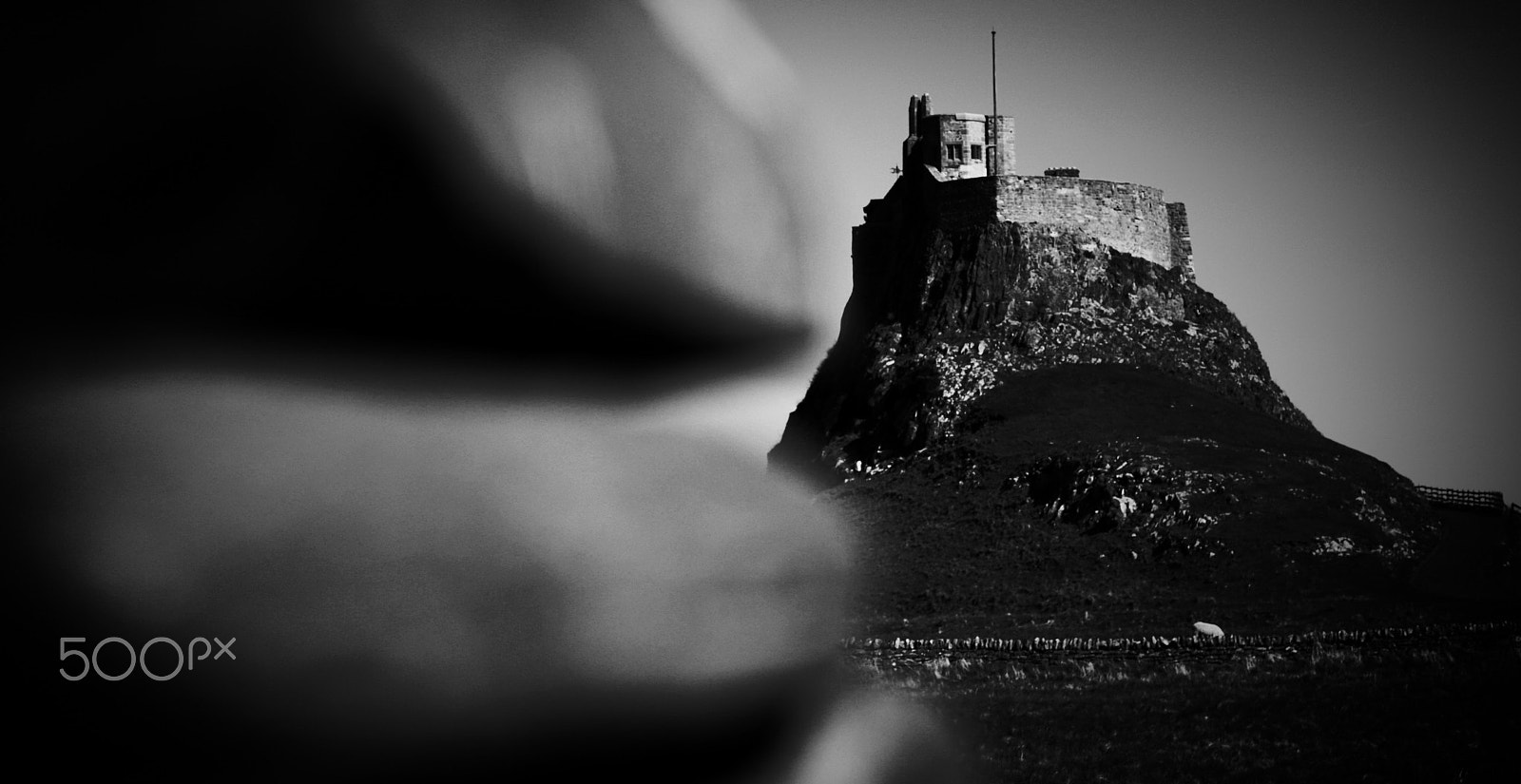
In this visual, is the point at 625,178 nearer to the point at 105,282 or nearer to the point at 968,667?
the point at 105,282

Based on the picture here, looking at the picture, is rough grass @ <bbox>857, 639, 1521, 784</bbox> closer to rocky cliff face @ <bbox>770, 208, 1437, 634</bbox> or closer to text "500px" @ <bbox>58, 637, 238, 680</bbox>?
rocky cliff face @ <bbox>770, 208, 1437, 634</bbox>

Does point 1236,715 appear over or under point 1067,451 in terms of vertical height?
under

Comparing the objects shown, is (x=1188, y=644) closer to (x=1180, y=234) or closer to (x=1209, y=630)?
(x=1209, y=630)

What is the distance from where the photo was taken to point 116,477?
2295 mm

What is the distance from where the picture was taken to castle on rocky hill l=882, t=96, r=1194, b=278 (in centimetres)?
6308

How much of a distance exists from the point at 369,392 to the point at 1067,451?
1909 inches

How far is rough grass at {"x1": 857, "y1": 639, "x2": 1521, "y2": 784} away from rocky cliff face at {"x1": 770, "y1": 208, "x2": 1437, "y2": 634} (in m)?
6.55

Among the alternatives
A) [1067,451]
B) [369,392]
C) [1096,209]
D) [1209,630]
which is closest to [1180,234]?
[1096,209]

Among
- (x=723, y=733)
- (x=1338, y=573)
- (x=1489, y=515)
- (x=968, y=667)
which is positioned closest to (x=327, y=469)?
(x=723, y=733)

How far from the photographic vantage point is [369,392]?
8.09 feet

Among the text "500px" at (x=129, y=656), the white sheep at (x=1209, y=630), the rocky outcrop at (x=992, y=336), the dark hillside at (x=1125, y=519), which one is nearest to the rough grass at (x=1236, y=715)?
the white sheep at (x=1209, y=630)

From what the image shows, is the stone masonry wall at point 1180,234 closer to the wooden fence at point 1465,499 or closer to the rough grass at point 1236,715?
the wooden fence at point 1465,499

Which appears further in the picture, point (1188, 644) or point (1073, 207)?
point (1073, 207)

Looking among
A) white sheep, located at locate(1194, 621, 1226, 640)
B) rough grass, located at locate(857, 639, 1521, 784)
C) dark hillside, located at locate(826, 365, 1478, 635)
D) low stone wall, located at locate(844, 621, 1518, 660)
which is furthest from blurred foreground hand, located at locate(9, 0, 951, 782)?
dark hillside, located at locate(826, 365, 1478, 635)
